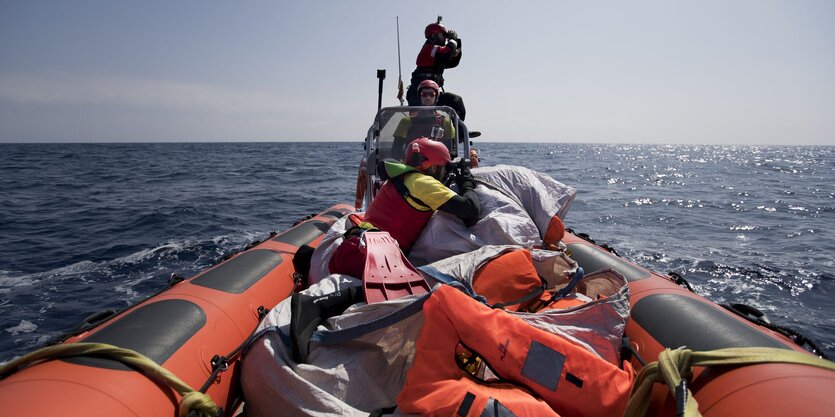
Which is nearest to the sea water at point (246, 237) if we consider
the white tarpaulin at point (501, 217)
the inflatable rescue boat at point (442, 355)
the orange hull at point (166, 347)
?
the orange hull at point (166, 347)

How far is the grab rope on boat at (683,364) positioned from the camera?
148cm

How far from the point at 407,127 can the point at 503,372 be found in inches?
165

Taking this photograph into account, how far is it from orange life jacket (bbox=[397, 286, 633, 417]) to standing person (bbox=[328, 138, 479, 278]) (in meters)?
1.30

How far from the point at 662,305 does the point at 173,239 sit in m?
8.29

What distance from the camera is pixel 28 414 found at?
135 cm

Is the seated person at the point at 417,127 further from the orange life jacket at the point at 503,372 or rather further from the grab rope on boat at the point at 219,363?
the orange life jacket at the point at 503,372

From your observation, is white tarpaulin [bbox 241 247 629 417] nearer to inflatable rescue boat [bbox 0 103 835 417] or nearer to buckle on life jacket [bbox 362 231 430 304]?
inflatable rescue boat [bbox 0 103 835 417]

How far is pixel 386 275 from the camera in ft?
7.80

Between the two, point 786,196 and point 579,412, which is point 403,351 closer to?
point 579,412

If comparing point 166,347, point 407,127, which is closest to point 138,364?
point 166,347

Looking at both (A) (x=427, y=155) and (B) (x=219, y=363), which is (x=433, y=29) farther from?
(B) (x=219, y=363)

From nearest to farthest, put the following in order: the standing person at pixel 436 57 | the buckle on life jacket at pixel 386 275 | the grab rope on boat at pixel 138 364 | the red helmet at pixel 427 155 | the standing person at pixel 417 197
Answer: the grab rope on boat at pixel 138 364 → the buckle on life jacket at pixel 386 275 → the standing person at pixel 417 197 → the red helmet at pixel 427 155 → the standing person at pixel 436 57

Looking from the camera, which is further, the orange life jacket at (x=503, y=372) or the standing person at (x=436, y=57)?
the standing person at (x=436, y=57)

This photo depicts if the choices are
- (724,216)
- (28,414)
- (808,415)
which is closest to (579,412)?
(808,415)
